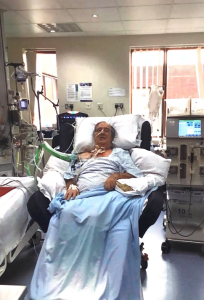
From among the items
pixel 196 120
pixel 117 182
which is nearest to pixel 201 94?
pixel 196 120

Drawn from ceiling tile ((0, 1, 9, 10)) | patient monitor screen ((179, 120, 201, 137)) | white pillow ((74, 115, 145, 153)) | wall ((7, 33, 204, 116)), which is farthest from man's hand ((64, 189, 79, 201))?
wall ((7, 33, 204, 116))

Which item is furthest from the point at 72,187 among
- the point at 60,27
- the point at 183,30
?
the point at 183,30

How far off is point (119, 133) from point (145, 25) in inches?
72.7

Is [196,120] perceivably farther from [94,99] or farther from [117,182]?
[94,99]

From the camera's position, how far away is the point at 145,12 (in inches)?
117

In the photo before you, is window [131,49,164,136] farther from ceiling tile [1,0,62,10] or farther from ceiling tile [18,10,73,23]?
ceiling tile [1,0,62,10]

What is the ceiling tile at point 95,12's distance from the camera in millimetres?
2934

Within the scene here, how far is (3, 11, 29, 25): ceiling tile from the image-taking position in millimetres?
3059

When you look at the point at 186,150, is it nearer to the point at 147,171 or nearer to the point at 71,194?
the point at 147,171

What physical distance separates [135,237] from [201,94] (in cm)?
301

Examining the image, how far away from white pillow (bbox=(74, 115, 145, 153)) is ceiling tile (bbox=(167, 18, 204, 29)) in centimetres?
165

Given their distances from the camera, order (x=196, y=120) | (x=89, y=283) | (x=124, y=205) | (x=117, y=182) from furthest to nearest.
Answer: (x=196, y=120) → (x=117, y=182) → (x=124, y=205) → (x=89, y=283)

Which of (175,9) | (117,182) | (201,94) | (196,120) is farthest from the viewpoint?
(201,94)

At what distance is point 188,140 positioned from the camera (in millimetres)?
2180
